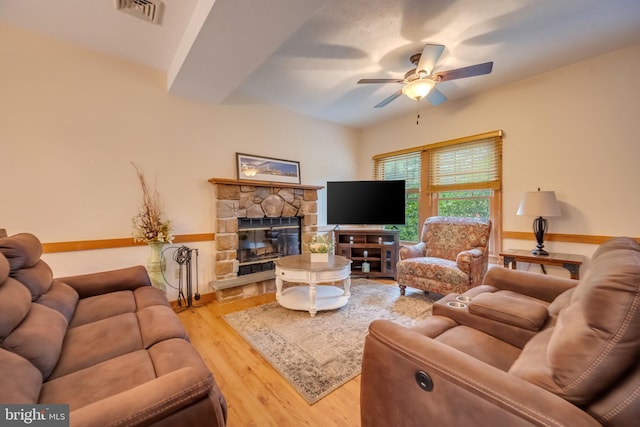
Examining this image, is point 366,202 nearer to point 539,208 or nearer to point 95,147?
point 539,208

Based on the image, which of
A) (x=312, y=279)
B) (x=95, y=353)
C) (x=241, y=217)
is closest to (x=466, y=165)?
(x=312, y=279)

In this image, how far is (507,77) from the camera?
3.04 meters

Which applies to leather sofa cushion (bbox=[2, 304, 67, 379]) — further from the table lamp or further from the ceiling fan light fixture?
the table lamp

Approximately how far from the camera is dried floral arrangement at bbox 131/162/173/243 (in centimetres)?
261

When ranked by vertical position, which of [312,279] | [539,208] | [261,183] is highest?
[261,183]

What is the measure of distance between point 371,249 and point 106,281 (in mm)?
3350

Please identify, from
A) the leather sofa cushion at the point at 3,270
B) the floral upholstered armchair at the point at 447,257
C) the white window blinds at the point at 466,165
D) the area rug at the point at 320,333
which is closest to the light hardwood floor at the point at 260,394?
the area rug at the point at 320,333

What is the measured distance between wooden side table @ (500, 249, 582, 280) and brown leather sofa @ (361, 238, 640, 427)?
176 cm

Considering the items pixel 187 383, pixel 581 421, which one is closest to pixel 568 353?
pixel 581 421

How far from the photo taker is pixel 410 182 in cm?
435

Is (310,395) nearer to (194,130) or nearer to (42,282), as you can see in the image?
(42,282)

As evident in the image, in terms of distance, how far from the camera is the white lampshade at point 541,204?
8.82ft

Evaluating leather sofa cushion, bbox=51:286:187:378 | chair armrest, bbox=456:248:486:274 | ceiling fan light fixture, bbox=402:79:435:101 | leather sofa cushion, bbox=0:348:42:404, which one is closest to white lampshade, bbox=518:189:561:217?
chair armrest, bbox=456:248:486:274

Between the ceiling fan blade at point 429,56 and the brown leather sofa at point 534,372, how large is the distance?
1730mm
